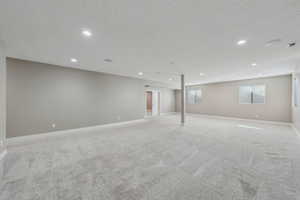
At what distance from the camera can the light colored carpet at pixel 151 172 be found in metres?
1.55

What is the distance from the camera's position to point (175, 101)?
37.4ft

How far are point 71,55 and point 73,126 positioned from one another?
A: 2.84 meters

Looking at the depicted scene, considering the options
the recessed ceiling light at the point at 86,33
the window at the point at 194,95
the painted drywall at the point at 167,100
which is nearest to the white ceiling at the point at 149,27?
the recessed ceiling light at the point at 86,33

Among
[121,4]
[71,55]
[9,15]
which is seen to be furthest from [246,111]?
[9,15]

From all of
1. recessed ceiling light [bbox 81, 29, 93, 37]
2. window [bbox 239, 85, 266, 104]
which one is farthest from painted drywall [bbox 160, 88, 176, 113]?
recessed ceiling light [bbox 81, 29, 93, 37]

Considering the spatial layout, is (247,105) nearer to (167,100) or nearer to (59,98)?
(167,100)

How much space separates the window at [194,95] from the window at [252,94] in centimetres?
276

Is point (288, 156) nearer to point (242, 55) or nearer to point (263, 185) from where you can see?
point (263, 185)

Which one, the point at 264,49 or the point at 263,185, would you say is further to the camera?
the point at 264,49

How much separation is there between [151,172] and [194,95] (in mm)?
9024

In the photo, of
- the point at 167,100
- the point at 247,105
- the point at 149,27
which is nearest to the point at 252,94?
the point at 247,105

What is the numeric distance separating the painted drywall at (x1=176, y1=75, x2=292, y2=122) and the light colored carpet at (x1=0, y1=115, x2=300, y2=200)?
13.5ft

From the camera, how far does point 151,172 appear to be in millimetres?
2006

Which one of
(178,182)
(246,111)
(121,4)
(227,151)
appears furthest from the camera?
(246,111)
